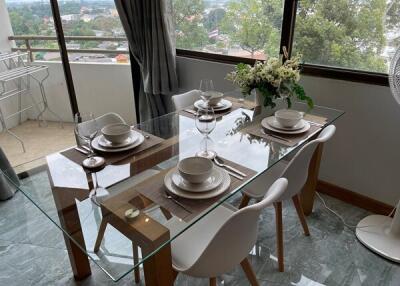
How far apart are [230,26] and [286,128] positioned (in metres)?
1.29

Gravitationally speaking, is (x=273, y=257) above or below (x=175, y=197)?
below

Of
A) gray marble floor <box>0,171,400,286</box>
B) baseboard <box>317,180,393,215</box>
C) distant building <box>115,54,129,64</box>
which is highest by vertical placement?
distant building <box>115,54,129,64</box>

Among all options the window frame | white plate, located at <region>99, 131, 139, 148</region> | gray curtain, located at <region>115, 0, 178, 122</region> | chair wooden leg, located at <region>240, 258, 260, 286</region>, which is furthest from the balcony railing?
chair wooden leg, located at <region>240, 258, 260, 286</region>

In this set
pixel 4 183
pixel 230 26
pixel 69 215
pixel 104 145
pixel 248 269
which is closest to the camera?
pixel 69 215

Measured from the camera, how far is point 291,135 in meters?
1.65

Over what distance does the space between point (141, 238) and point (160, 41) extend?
2.11 metres

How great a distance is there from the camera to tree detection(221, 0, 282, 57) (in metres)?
2.30

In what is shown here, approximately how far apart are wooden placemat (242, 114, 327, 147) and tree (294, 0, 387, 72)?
518 mm

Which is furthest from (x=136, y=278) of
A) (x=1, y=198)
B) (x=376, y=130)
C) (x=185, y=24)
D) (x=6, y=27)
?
(x=6, y=27)

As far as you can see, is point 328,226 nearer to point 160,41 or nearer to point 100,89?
point 160,41

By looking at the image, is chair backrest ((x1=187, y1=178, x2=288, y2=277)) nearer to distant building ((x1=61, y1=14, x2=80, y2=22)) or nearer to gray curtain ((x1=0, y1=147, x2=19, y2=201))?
gray curtain ((x1=0, y1=147, x2=19, y2=201))

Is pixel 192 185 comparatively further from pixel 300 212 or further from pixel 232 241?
pixel 300 212

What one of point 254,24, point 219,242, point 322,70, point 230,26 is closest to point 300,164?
point 219,242

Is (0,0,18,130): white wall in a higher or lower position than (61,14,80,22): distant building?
lower
